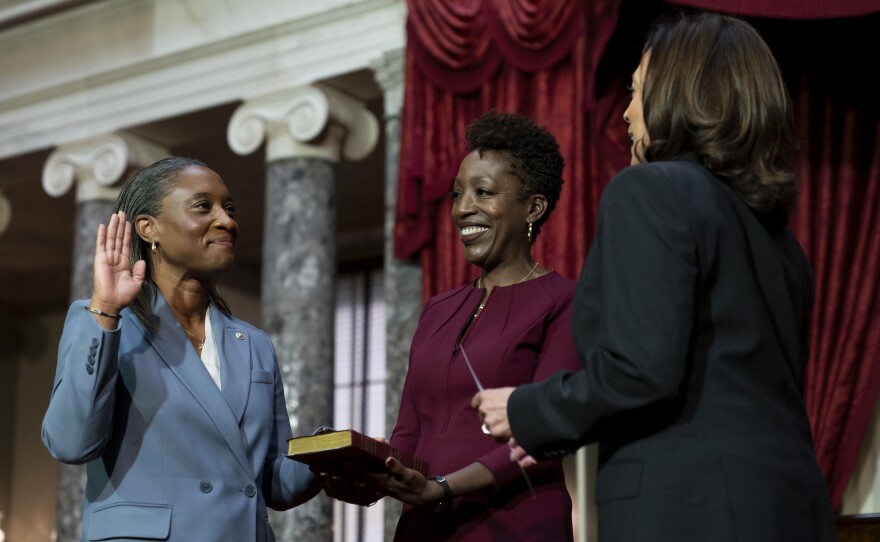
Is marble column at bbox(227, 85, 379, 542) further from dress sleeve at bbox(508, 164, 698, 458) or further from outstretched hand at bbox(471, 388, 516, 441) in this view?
dress sleeve at bbox(508, 164, 698, 458)

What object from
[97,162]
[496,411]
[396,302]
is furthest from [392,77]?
[496,411]

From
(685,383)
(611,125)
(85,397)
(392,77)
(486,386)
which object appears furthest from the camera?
(392,77)

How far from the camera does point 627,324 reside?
2.28 m

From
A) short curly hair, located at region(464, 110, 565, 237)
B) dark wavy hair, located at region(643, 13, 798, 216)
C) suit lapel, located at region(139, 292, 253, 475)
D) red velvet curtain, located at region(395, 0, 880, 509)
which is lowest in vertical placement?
suit lapel, located at region(139, 292, 253, 475)

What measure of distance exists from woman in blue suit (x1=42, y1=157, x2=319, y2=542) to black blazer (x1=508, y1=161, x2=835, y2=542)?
100 centimetres

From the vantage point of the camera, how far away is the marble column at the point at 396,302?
7043 mm

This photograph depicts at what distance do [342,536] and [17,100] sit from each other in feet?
16.3

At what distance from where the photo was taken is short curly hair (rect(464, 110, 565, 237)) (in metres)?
3.48

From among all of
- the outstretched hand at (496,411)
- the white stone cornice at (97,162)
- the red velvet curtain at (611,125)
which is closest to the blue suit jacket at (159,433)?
the outstretched hand at (496,411)

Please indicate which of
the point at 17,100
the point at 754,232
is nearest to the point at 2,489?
the point at 17,100

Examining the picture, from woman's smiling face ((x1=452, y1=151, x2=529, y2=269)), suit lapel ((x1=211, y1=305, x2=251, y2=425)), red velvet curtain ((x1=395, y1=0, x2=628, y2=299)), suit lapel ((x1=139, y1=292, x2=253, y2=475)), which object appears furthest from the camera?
red velvet curtain ((x1=395, y1=0, x2=628, y2=299))

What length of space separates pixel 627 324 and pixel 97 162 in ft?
24.0

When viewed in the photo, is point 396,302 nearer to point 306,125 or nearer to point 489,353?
point 306,125

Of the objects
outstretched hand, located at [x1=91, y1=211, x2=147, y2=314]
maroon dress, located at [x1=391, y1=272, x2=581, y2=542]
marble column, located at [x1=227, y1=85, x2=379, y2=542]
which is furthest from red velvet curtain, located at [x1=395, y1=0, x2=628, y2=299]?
outstretched hand, located at [x1=91, y1=211, x2=147, y2=314]
